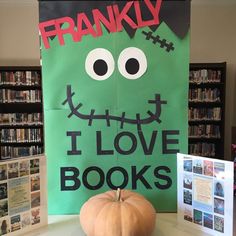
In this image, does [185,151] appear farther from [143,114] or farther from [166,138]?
[143,114]

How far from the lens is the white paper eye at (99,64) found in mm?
1156

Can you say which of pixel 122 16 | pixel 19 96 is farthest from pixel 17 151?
pixel 122 16

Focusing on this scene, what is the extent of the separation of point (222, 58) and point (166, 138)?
3.34m

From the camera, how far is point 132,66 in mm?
1164

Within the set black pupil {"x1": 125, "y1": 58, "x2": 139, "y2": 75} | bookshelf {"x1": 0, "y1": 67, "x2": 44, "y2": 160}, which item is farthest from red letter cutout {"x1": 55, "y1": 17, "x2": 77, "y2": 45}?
bookshelf {"x1": 0, "y1": 67, "x2": 44, "y2": 160}

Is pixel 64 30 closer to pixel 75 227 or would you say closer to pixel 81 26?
pixel 81 26

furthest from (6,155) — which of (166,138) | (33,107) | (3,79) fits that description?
(166,138)

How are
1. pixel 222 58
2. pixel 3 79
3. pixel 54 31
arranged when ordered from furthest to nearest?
pixel 222 58 → pixel 3 79 → pixel 54 31

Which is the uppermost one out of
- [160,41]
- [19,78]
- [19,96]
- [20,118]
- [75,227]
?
[19,78]

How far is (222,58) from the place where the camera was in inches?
164

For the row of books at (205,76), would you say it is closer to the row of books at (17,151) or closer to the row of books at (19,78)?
the row of books at (19,78)

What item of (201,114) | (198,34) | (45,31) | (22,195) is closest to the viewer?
(22,195)

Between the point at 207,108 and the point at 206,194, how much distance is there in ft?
10.5

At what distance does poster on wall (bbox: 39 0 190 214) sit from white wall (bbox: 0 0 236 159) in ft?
10.3
